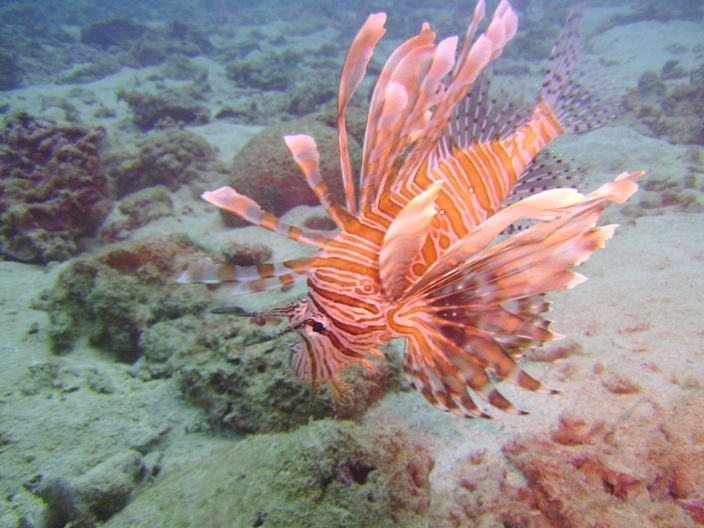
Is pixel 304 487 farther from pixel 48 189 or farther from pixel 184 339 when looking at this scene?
pixel 48 189

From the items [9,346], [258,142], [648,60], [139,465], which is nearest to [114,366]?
[9,346]

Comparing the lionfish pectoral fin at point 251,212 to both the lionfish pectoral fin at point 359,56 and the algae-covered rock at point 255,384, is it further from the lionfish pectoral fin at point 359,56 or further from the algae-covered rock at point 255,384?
the algae-covered rock at point 255,384

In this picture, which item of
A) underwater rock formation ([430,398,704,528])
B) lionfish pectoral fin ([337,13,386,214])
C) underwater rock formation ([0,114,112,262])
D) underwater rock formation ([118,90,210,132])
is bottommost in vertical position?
underwater rock formation ([430,398,704,528])

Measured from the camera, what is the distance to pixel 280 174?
21.6 ft

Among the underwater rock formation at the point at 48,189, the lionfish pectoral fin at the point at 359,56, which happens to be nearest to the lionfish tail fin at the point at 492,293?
the lionfish pectoral fin at the point at 359,56

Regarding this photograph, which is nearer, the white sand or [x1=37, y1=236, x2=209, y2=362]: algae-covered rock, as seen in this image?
the white sand

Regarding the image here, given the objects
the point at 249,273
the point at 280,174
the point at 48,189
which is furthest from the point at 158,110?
the point at 249,273

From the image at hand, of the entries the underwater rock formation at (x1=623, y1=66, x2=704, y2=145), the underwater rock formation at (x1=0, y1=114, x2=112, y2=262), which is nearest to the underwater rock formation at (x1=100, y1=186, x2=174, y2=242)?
the underwater rock formation at (x1=0, y1=114, x2=112, y2=262)

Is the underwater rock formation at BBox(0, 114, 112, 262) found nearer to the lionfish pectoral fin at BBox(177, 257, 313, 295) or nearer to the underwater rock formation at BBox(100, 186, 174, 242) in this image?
the underwater rock formation at BBox(100, 186, 174, 242)

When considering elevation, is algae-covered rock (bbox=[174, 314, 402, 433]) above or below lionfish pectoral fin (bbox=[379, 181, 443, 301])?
below

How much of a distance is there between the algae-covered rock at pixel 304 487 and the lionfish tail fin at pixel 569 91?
2.99 m

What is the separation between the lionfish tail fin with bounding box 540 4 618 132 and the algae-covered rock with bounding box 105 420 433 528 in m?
2.99

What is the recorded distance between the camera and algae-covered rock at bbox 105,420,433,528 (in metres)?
1.68

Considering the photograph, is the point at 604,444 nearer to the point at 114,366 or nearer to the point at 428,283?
the point at 428,283
